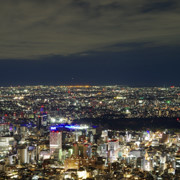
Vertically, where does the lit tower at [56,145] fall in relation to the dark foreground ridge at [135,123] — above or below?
below

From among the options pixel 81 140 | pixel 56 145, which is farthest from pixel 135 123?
pixel 56 145

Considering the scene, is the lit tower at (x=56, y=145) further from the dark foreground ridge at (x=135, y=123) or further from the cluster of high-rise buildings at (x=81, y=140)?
the dark foreground ridge at (x=135, y=123)

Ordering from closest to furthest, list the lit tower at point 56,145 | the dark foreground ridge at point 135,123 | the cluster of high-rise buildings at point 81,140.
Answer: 1. the cluster of high-rise buildings at point 81,140
2. the lit tower at point 56,145
3. the dark foreground ridge at point 135,123

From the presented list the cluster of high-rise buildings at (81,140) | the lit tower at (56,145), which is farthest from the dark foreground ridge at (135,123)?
the lit tower at (56,145)

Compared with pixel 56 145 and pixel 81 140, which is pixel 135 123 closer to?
pixel 81 140

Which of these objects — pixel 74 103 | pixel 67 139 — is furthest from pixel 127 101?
pixel 67 139

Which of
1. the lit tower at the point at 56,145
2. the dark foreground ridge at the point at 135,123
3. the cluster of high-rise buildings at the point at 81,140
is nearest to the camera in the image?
the cluster of high-rise buildings at the point at 81,140

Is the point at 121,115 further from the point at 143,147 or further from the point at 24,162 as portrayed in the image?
the point at 24,162
